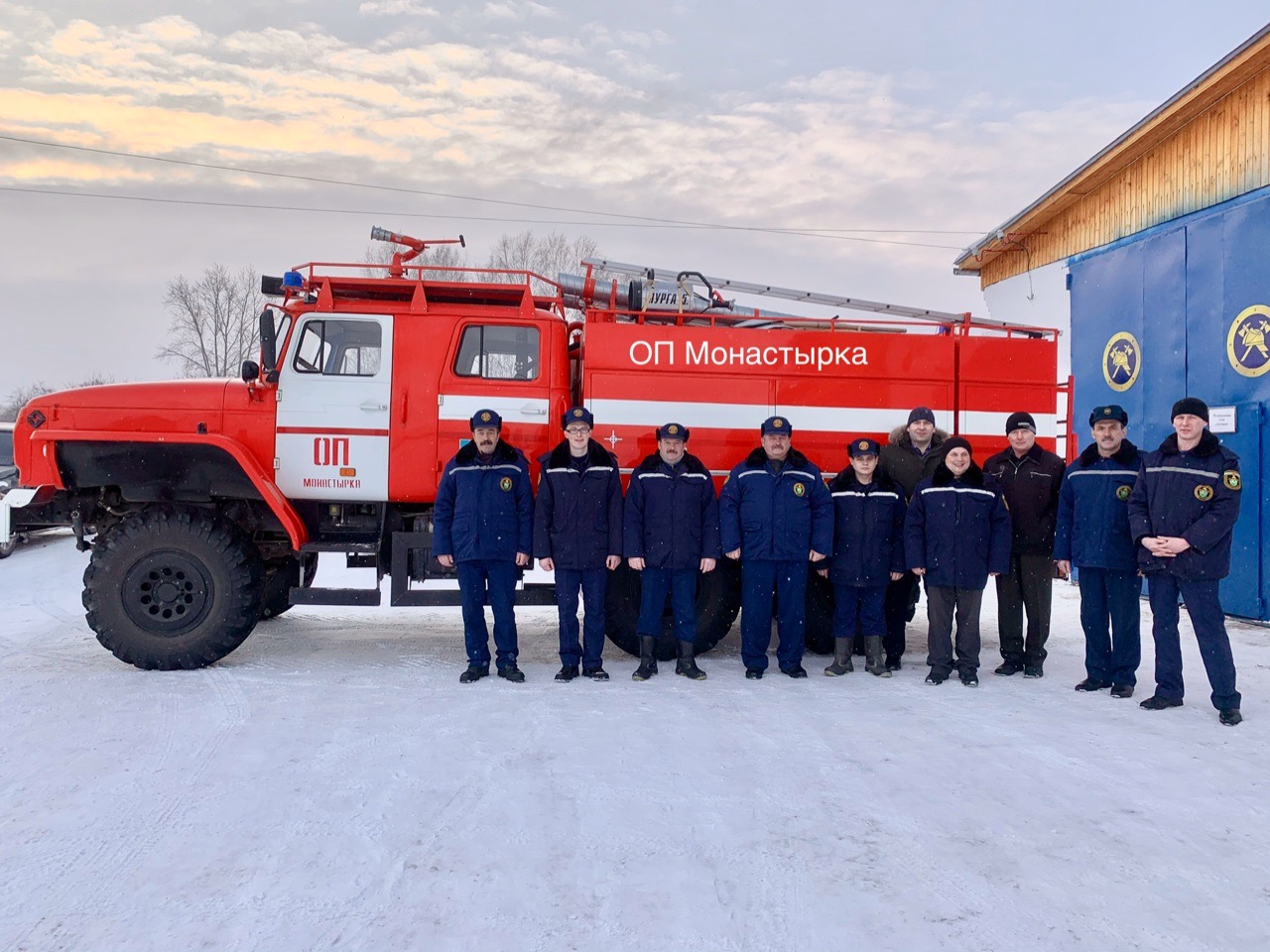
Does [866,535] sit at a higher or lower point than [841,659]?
higher

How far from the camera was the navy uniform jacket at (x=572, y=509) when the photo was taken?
6.09 metres

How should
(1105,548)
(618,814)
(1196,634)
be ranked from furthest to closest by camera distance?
(1105,548) < (1196,634) < (618,814)


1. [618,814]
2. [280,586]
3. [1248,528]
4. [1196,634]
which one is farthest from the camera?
[1248,528]

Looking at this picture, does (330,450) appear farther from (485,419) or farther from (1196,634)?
(1196,634)

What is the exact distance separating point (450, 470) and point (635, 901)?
3.62 meters

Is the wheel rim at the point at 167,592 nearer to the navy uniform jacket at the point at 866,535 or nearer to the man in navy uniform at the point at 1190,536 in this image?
the navy uniform jacket at the point at 866,535

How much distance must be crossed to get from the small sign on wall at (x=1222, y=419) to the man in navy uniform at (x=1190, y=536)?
458 cm

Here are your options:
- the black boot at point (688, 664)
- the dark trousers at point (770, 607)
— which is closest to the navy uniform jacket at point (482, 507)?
the black boot at point (688, 664)

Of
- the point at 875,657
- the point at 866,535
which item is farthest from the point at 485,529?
the point at 875,657

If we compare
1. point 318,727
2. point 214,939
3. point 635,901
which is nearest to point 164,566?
point 318,727

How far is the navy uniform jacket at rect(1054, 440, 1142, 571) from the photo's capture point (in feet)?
19.2

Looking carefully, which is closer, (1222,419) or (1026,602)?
(1026,602)

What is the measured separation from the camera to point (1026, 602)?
656 centimetres

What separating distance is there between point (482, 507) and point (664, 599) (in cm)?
150
